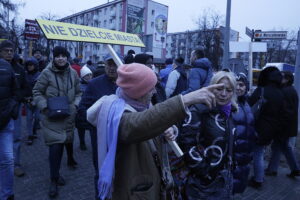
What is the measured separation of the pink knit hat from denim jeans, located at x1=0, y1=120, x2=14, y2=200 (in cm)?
224

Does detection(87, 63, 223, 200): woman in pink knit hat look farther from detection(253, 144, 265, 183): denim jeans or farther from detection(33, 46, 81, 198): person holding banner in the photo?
detection(253, 144, 265, 183): denim jeans

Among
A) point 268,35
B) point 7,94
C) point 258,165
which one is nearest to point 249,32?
point 268,35

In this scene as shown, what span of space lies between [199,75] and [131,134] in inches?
158

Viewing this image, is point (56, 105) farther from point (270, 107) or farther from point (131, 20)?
point (131, 20)

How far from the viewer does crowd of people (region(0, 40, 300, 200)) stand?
4.41ft

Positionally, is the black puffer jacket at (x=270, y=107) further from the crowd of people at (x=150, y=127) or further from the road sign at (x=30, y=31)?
the road sign at (x=30, y=31)

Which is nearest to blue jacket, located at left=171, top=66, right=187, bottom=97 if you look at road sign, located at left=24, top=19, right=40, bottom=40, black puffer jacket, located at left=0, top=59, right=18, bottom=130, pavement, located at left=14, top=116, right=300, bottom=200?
pavement, located at left=14, top=116, right=300, bottom=200

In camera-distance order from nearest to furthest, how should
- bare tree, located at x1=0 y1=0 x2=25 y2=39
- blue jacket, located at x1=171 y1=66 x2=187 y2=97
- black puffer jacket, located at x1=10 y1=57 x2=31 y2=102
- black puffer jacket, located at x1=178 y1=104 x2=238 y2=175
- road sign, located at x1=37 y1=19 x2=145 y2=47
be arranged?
black puffer jacket, located at x1=178 y1=104 x2=238 y2=175
road sign, located at x1=37 y1=19 x2=145 y2=47
black puffer jacket, located at x1=10 y1=57 x2=31 y2=102
blue jacket, located at x1=171 y1=66 x2=187 y2=97
bare tree, located at x1=0 y1=0 x2=25 y2=39

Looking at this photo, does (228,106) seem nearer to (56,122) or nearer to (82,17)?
(56,122)

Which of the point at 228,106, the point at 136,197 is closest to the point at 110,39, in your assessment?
the point at 228,106

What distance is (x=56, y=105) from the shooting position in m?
3.54

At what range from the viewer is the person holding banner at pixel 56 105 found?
11.6 ft

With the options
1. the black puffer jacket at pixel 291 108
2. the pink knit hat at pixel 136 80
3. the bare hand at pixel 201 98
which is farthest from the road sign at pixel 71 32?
the black puffer jacket at pixel 291 108

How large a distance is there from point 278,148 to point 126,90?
4.42 meters
